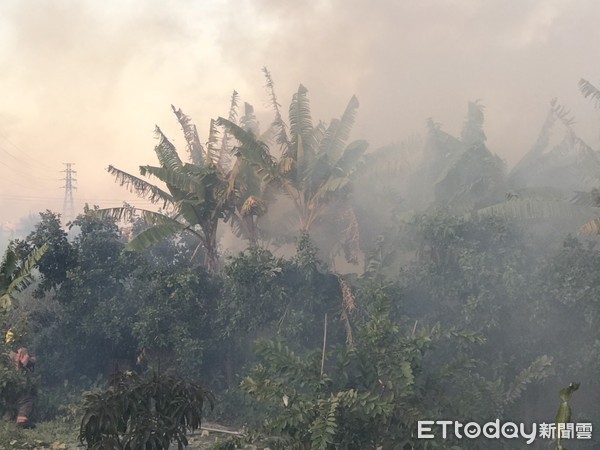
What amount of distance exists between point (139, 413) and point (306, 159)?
36.2 ft

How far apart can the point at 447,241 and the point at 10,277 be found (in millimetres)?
10069

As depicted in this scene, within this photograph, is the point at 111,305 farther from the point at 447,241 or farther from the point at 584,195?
the point at 584,195

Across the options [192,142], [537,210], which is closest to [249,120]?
[192,142]

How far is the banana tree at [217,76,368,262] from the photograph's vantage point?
51.9ft

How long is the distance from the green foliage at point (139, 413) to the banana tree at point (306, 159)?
30.4 ft

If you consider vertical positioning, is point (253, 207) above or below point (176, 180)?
below

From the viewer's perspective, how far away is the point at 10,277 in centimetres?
1048

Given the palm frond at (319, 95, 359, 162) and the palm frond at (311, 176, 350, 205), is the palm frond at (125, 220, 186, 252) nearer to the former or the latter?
the palm frond at (311, 176, 350, 205)

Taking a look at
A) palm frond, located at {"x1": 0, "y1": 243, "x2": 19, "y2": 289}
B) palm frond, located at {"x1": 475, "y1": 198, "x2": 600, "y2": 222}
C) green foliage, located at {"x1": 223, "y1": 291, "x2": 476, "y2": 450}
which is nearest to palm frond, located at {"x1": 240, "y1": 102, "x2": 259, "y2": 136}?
palm frond, located at {"x1": 475, "y1": 198, "x2": 600, "y2": 222}

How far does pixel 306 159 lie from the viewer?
16734 millimetres

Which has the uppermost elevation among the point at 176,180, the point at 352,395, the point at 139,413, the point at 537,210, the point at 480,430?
the point at 176,180

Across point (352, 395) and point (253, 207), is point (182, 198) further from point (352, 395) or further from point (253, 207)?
point (352, 395)

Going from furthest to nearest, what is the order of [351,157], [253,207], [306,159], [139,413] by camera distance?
[351,157]
[306,159]
[253,207]
[139,413]

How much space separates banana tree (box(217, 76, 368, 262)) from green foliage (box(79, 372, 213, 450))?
9.25 m
